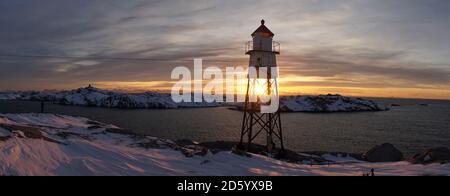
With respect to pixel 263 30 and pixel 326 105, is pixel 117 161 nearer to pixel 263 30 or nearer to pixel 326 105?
pixel 263 30

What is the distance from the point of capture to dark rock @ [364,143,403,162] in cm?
3441

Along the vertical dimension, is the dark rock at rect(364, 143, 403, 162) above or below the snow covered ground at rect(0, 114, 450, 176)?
below

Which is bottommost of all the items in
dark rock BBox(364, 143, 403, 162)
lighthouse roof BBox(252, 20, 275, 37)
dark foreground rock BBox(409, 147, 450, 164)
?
dark rock BBox(364, 143, 403, 162)

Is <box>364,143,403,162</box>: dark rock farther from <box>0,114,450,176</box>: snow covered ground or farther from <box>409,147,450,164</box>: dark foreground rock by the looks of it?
<box>0,114,450,176</box>: snow covered ground

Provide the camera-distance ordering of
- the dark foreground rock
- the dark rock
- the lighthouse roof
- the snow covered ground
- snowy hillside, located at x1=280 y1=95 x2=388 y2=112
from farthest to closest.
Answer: snowy hillside, located at x1=280 y1=95 x2=388 y2=112
the dark rock
the lighthouse roof
the dark foreground rock
the snow covered ground

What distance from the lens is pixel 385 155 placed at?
35281 mm

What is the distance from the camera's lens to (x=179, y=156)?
2152cm

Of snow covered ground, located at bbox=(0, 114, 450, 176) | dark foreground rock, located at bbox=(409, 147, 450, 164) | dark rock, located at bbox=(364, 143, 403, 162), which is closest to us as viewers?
snow covered ground, located at bbox=(0, 114, 450, 176)

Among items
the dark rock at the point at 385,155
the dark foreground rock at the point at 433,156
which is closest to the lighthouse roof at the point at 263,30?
the dark foreground rock at the point at 433,156

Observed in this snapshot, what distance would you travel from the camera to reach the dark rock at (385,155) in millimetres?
34406

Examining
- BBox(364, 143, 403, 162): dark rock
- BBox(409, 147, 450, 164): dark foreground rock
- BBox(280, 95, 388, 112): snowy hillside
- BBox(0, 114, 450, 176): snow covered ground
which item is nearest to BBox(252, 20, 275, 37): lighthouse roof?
BBox(0, 114, 450, 176): snow covered ground

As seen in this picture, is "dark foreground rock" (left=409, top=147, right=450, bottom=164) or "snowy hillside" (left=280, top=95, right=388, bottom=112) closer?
"dark foreground rock" (left=409, top=147, right=450, bottom=164)
